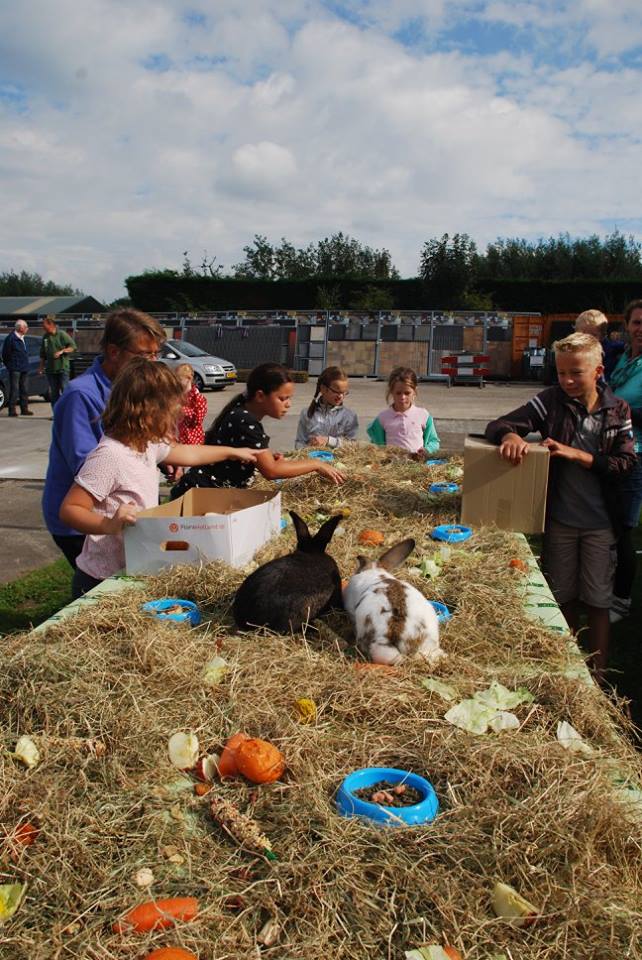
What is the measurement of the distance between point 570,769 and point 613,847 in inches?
7.9

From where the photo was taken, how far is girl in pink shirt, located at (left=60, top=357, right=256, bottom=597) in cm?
278

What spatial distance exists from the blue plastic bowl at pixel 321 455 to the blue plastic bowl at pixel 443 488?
1.03 meters

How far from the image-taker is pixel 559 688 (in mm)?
1896

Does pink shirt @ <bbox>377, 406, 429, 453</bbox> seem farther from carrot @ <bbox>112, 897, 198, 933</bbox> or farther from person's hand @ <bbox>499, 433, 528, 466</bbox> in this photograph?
carrot @ <bbox>112, 897, 198, 933</bbox>

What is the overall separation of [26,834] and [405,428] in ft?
Result: 17.2

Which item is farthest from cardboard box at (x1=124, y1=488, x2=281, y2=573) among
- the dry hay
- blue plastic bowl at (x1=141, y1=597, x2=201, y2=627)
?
the dry hay

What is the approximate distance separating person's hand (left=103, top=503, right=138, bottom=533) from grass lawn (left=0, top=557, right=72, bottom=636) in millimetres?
2323

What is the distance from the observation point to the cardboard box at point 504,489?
3.49 meters

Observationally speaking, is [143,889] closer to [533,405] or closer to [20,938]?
[20,938]

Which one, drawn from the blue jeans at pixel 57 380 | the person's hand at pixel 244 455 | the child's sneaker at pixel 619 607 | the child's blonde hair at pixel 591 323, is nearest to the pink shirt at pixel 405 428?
the child's blonde hair at pixel 591 323

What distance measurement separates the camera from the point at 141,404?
2873mm

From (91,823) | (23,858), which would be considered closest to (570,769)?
(91,823)

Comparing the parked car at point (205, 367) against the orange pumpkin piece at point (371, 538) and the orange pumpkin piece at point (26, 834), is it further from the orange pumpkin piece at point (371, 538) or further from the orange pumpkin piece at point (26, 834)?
the orange pumpkin piece at point (26, 834)

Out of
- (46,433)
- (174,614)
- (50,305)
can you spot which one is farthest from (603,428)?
(50,305)
